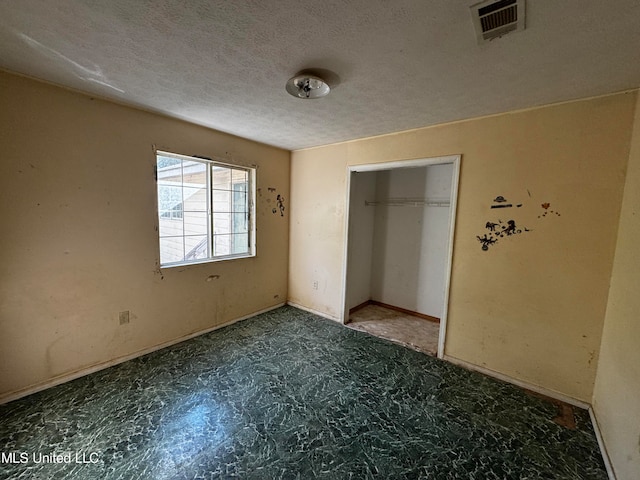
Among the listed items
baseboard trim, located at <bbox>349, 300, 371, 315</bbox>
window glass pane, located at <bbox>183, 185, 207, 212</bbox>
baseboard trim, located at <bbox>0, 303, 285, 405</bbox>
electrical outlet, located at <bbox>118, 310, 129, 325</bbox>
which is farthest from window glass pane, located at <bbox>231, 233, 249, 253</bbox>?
baseboard trim, located at <bbox>349, 300, 371, 315</bbox>

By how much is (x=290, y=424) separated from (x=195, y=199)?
243cm

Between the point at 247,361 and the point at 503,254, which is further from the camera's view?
the point at 247,361

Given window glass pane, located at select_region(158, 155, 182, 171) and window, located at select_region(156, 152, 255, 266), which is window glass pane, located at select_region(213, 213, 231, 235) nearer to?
window, located at select_region(156, 152, 255, 266)

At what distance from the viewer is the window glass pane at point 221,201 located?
3.14m

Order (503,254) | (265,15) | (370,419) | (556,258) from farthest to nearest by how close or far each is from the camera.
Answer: (503,254)
(556,258)
(370,419)
(265,15)

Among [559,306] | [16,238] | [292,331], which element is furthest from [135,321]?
[559,306]

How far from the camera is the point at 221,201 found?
321 centimetres

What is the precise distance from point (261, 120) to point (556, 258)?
9.13ft

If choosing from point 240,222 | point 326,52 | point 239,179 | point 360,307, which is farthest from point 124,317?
point 360,307

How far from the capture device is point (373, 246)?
4262mm

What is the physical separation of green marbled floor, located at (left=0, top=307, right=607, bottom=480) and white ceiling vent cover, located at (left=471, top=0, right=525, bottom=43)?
2.28 meters

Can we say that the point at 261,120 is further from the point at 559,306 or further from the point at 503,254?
the point at 559,306

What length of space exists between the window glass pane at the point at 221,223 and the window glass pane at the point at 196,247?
18 centimetres

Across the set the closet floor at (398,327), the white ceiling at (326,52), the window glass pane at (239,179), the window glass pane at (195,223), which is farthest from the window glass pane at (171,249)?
the closet floor at (398,327)
